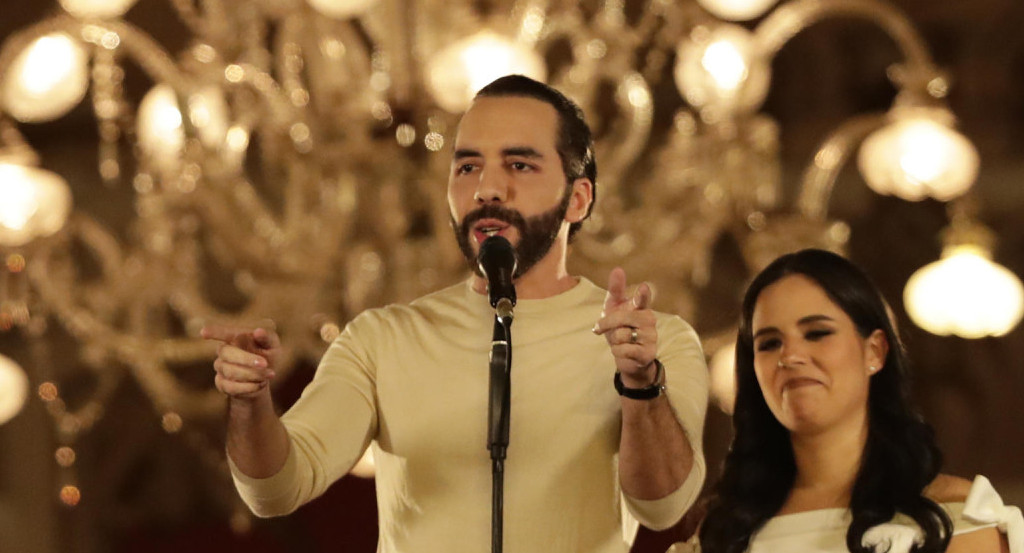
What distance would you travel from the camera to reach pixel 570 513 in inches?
74.9

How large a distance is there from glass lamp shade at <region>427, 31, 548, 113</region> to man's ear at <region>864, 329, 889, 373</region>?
1580 millimetres

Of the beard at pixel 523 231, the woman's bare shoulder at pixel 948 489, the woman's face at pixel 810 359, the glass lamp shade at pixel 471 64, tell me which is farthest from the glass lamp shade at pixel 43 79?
the woman's bare shoulder at pixel 948 489

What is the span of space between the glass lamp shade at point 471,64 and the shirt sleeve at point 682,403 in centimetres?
164

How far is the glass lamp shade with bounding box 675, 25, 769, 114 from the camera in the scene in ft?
13.5

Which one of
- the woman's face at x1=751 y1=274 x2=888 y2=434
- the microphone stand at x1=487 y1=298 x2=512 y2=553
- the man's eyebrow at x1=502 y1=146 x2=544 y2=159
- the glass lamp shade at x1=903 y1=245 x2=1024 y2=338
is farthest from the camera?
the glass lamp shade at x1=903 y1=245 x2=1024 y2=338

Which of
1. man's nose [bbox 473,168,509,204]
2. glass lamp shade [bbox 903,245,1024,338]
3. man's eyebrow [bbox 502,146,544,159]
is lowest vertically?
man's nose [bbox 473,168,509,204]

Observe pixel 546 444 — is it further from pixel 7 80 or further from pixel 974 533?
pixel 7 80

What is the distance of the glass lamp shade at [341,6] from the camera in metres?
3.82

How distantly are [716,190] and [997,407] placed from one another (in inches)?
113

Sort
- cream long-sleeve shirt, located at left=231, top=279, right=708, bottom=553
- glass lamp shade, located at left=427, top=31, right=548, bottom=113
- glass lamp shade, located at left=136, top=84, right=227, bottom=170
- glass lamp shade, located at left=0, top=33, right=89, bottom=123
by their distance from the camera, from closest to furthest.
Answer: cream long-sleeve shirt, located at left=231, top=279, right=708, bottom=553 → glass lamp shade, located at left=427, top=31, right=548, bottom=113 → glass lamp shade, located at left=0, top=33, right=89, bottom=123 → glass lamp shade, located at left=136, top=84, right=227, bottom=170

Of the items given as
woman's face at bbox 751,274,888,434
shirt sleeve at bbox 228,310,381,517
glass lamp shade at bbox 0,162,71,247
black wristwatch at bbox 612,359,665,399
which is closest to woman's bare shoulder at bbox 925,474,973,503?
woman's face at bbox 751,274,888,434

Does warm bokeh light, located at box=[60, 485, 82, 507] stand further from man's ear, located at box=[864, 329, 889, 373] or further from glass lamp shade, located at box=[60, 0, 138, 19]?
man's ear, located at box=[864, 329, 889, 373]

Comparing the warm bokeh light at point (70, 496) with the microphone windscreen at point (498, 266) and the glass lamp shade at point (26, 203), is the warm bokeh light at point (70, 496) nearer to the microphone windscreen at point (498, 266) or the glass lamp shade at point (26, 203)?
the glass lamp shade at point (26, 203)

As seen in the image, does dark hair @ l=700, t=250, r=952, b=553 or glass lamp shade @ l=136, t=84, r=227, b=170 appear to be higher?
glass lamp shade @ l=136, t=84, r=227, b=170
